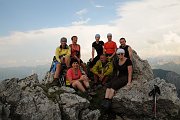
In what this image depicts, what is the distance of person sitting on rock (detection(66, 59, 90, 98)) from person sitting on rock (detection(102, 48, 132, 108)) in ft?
5.24

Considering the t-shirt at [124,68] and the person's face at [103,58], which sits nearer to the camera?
the t-shirt at [124,68]

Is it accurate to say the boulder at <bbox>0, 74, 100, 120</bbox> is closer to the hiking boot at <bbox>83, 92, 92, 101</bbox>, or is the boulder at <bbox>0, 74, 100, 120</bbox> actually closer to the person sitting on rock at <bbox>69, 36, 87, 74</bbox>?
the hiking boot at <bbox>83, 92, 92, 101</bbox>

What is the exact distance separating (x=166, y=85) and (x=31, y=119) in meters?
8.69

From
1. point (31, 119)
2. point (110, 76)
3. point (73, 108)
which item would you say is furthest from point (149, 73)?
point (31, 119)

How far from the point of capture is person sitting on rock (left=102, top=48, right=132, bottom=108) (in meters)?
15.9

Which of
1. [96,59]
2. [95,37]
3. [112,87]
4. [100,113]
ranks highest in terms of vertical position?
[95,37]

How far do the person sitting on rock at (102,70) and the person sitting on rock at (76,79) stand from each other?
1940 millimetres

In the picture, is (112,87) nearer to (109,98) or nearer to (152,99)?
(109,98)

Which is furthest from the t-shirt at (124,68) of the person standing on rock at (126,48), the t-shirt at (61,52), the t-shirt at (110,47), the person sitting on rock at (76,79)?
the t-shirt at (61,52)

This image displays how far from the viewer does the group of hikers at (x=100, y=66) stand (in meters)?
16.3

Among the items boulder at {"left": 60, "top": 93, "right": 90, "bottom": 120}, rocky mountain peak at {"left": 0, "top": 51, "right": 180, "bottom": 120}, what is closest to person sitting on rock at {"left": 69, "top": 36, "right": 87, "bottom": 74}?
rocky mountain peak at {"left": 0, "top": 51, "right": 180, "bottom": 120}

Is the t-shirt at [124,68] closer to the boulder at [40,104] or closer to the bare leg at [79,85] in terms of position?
the bare leg at [79,85]

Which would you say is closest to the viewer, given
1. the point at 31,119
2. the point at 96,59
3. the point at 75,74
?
the point at 31,119

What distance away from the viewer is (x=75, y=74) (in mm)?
17109
